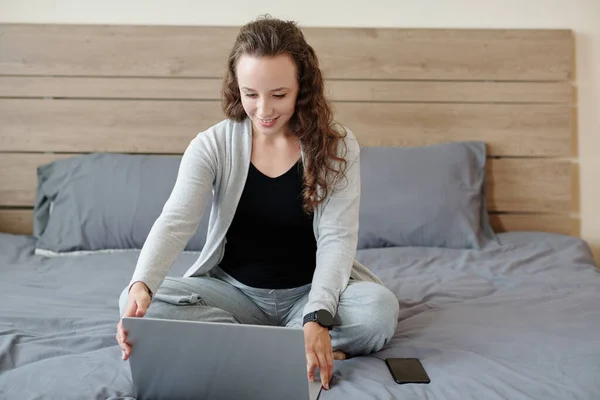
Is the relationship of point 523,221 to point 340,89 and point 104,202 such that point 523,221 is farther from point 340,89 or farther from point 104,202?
point 104,202

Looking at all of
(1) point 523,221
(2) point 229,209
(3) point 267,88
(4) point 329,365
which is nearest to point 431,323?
(4) point 329,365

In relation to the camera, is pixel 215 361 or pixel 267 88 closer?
pixel 215 361

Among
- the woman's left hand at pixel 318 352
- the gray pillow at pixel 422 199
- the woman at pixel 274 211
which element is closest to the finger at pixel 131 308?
the woman at pixel 274 211

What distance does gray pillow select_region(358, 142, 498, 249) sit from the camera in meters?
2.17

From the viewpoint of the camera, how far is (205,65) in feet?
8.08

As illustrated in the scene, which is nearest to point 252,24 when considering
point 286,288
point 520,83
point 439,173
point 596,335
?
point 286,288

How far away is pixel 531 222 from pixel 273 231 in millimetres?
1420

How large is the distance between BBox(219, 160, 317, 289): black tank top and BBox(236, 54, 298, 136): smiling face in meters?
0.13

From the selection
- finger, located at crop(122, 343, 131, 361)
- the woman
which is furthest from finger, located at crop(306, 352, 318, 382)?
finger, located at crop(122, 343, 131, 361)

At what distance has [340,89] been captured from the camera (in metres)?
2.47

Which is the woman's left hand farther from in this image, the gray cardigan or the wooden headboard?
the wooden headboard

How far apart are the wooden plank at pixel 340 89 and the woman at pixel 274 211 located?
3.44ft

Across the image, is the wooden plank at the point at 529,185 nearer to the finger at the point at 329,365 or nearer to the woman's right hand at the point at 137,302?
the finger at the point at 329,365

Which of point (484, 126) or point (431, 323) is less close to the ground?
point (484, 126)
